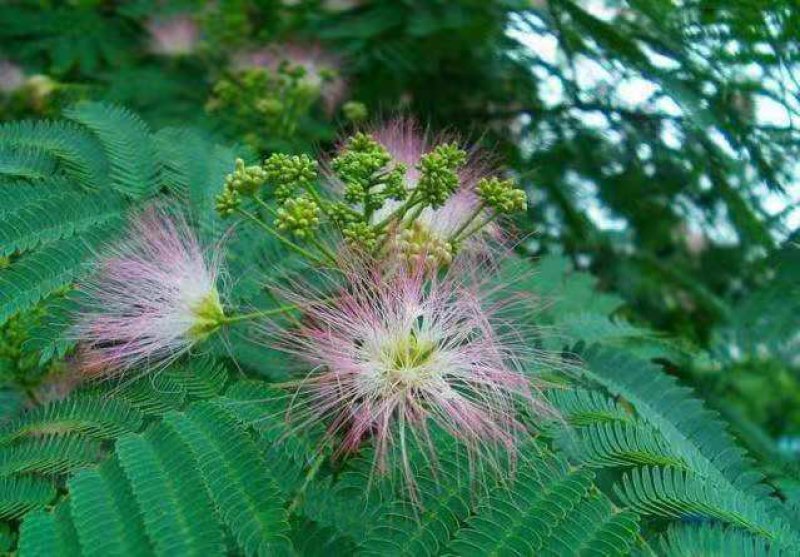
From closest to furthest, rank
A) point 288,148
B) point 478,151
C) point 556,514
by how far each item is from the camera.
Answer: point 556,514 → point 478,151 → point 288,148

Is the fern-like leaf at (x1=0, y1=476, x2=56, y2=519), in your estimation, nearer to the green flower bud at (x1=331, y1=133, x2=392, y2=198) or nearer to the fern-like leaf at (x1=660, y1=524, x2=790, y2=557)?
the green flower bud at (x1=331, y1=133, x2=392, y2=198)

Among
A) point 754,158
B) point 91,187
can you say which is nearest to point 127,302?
point 91,187

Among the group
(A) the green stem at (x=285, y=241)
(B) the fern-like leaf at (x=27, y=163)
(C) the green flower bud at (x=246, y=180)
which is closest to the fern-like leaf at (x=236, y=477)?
(A) the green stem at (x=285, y=241)

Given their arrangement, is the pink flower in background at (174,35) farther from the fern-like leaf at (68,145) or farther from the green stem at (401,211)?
the green stem at (401,211)

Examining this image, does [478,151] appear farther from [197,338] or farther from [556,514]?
[556,514]

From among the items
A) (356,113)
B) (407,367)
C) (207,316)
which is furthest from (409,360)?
(356,113)

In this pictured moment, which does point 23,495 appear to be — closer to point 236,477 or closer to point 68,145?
point 236,477
